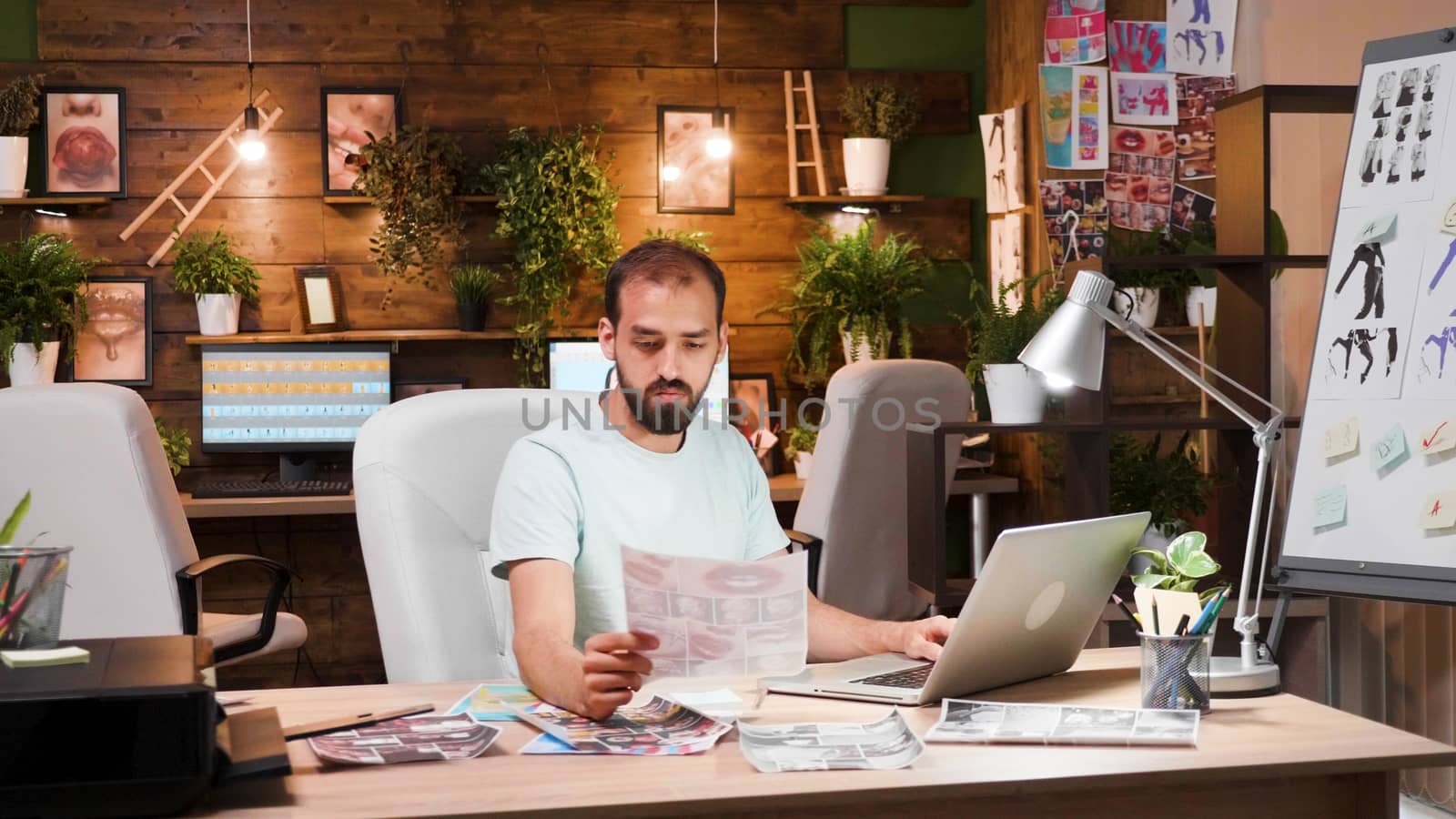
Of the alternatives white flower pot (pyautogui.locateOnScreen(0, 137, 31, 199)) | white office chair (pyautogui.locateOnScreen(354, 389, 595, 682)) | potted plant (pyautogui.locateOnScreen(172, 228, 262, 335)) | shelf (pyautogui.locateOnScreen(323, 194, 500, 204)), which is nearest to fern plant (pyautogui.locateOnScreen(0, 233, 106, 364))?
white flower pot (pyautogui.locateOnScreen(0, 137, 31, 199))

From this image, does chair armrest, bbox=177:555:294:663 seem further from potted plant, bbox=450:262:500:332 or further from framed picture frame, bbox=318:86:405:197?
framed picture frame, bbox=318:86:405:197

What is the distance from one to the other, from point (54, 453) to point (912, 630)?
1841 millimetres

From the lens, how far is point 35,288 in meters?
4.01

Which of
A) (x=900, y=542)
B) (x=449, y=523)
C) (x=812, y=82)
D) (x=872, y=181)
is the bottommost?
(x=900, y=542)

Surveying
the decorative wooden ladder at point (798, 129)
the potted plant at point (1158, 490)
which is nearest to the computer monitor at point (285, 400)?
the decorative wooden ladder at point (798, 129)

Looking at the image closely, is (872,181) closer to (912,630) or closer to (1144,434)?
(1144,434)

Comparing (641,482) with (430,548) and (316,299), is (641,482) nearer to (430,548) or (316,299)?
(430,548)

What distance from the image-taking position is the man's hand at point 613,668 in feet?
4.32

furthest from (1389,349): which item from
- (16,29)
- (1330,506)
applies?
(16,29)

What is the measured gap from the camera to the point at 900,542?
11.4ft

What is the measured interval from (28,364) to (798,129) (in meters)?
2.43

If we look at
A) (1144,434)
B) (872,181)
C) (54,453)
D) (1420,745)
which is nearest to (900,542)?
(1144,434)

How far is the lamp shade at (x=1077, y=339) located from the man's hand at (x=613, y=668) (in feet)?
2.13

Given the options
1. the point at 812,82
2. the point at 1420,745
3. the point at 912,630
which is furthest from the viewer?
the point at 812,82
